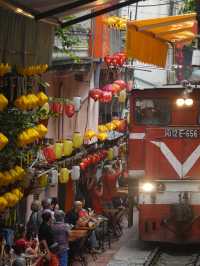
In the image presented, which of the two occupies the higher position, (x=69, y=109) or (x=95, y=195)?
(x=69, y=109)

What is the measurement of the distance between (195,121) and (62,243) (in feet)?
17.6

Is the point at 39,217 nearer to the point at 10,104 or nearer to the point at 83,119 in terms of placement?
the point at 10,104

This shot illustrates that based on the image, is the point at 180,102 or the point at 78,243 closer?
the point at 78,243

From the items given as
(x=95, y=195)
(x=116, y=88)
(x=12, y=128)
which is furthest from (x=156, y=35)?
(x=12, y=128)

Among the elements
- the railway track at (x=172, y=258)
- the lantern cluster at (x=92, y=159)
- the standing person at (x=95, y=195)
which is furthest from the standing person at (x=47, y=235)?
the standing person at (x=95, y=195)

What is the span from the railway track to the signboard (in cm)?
280

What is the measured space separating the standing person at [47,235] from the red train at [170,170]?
4.05 metres

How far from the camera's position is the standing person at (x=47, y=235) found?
12763 mm

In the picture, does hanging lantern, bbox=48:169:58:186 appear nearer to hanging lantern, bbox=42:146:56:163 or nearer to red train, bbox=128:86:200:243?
hanging lantern, bbox=42:146:56:163

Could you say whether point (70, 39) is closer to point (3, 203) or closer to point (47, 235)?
point (47, 235)

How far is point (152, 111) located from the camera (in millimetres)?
17766

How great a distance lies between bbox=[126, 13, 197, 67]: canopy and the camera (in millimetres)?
15305

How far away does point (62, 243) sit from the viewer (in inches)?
531

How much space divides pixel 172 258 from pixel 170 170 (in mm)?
2080
